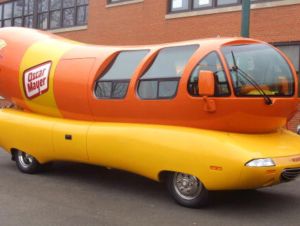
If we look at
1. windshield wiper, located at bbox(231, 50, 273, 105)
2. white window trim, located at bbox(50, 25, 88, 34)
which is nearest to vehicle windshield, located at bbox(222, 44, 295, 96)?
windshield wiper, located at bbox(231, 50, 273, 105)

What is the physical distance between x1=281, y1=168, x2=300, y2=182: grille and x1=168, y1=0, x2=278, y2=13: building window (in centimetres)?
1011

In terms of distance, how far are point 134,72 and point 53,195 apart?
2.16m

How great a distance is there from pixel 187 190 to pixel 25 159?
3845 millimetres

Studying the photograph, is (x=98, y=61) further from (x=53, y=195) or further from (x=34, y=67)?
(x=53, y=195)

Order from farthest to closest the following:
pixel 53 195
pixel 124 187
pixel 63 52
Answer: pixel 63 52 < pixel 124 187 < pixel 53 195

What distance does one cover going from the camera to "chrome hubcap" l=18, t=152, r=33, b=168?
9562 mm

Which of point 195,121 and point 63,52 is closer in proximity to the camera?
point 195,121

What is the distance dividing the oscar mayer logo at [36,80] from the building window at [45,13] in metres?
13.9

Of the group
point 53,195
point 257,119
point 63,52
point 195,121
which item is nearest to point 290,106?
point 257,119

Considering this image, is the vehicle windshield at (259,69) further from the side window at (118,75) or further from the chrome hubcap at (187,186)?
the side window at (118,75)

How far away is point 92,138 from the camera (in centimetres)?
814

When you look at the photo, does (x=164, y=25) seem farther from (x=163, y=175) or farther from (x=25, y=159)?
(x=163, y=175)

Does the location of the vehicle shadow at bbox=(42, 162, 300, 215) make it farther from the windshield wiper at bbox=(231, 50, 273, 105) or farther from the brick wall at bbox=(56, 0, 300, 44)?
the brick wall at bbox=(56, 0, 300, 44)

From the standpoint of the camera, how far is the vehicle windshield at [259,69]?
22.3 feet
